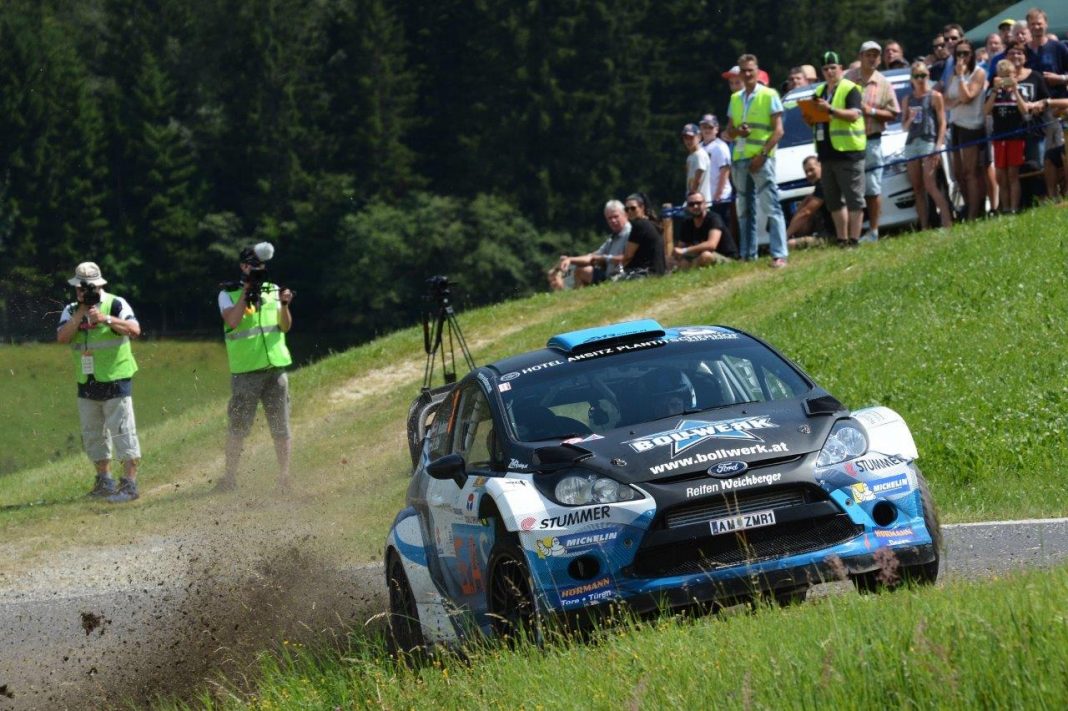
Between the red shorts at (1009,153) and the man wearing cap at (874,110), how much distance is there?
49.1 inches

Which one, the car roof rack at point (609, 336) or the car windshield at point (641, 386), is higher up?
the car roof rack at point (609, 336)

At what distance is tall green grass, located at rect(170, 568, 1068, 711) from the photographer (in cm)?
521

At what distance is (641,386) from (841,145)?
11658 millimetres

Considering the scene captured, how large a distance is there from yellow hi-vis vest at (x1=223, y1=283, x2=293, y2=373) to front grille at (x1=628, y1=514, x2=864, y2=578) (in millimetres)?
9977

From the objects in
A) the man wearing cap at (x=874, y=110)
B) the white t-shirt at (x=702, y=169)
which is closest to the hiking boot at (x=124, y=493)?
the white t-shirt at (x=702, y=169)

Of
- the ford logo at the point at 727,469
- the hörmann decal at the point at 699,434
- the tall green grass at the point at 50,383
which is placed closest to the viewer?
the ford logo at the point at 727,469

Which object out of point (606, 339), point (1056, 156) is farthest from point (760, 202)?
point (606, 339)

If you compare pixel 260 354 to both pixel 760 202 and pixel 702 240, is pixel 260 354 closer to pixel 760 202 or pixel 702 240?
pixel 760 202

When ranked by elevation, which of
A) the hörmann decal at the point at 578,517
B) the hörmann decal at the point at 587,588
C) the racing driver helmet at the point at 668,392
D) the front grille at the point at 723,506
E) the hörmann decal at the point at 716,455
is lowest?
the hörmann decal at the point at 587,588

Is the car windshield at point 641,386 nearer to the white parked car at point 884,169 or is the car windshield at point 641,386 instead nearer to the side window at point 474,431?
the side window at point 474,431

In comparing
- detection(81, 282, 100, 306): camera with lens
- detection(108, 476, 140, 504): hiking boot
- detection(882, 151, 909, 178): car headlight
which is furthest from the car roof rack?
detection(882, 151, 909, 178): car headlight

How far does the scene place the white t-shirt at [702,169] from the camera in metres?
22.6

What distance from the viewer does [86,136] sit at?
250 feet

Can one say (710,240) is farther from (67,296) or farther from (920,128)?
(67,296)
